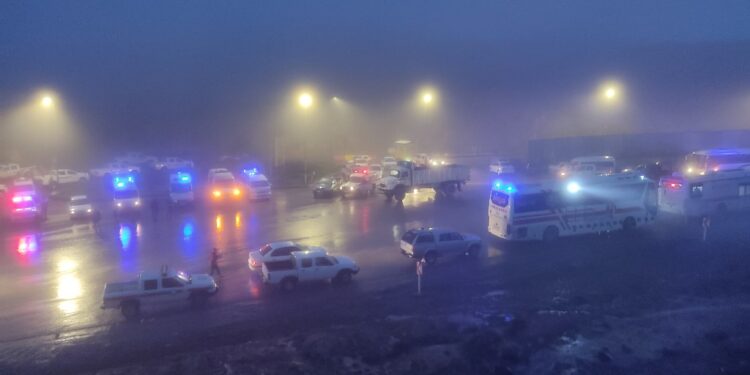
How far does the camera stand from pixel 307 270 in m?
16.2

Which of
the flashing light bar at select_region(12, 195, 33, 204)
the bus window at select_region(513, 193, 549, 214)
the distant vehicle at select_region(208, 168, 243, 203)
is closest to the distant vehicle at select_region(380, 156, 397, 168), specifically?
the distant vehicle at select_region(208, 168, 243, 203)

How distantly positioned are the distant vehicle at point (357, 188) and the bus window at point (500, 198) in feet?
46.9

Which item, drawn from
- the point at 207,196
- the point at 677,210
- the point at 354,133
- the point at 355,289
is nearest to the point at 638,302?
the point at 355,289

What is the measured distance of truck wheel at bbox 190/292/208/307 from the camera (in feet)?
48.7

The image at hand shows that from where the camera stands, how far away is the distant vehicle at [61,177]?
139 feet

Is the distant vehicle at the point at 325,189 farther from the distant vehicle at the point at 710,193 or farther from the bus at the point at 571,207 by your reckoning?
the distant vehicle at the point at 710,193

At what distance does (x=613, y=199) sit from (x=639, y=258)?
358 cm

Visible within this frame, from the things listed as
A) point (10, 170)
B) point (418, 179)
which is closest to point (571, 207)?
point (418, 179)

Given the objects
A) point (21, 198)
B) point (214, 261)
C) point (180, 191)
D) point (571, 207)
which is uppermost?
point (21, 198)

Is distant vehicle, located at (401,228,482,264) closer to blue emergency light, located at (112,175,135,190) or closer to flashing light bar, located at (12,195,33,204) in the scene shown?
blue emergency light, located at (112,175,135,190)

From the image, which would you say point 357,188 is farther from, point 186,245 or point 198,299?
point 198,299

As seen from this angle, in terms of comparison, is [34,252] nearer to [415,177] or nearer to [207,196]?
[207,196]

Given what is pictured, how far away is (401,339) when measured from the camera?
12.4m

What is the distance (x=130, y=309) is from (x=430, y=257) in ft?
29.2
